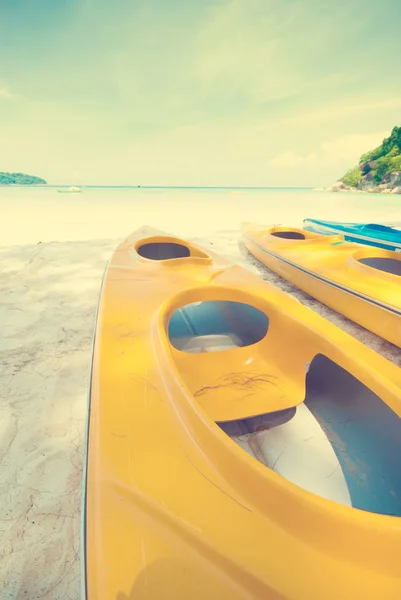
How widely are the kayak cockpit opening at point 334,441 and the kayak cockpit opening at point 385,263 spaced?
2774mm

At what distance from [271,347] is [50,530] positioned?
5.24ft

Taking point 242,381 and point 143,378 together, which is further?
point 242,381

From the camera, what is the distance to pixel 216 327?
2744mm

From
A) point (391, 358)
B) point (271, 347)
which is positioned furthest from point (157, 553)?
point (391, 358)

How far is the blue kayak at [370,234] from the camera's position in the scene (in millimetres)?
5743

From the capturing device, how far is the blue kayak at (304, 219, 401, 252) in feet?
18.8

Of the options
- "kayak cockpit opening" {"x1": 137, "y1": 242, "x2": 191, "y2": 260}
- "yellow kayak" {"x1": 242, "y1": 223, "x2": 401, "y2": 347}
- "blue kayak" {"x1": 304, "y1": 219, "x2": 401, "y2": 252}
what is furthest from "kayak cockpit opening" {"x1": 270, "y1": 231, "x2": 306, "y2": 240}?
"kayak cockpit opening" {"x1": 137, "y1": 242, "x2": 191, "y2": 260}

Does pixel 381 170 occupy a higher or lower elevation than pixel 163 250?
higher

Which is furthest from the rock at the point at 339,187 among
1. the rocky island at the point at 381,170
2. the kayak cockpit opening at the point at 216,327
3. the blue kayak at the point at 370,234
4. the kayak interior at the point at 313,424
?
the kayak interior at the point at 313,424

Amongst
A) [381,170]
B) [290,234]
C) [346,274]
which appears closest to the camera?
[346,274]

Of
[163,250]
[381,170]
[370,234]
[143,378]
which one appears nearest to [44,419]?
[143,378]

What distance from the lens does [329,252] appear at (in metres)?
4.41

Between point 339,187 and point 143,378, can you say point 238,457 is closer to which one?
point 143,378

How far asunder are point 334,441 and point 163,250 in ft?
10.5
